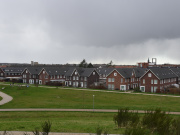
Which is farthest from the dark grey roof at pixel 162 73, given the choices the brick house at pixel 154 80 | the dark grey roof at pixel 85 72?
the dark grey roof at pixel 85 72

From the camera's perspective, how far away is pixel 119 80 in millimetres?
74188

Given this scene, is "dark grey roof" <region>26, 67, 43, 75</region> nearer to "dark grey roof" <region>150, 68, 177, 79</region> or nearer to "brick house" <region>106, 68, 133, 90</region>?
"brick house" <region>106, 68, 133, 90</region>

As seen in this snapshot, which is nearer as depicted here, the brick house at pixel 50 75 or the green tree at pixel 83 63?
the brick house at pixel 50 75

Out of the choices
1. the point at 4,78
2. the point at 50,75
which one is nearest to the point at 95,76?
the point at 50,75

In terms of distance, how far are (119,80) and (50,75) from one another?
31.4 meters

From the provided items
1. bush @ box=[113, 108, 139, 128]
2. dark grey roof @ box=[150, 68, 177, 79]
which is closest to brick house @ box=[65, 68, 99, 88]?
dark grey roof @ box=[150, 68, 177, 79]

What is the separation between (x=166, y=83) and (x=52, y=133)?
61.8 metres

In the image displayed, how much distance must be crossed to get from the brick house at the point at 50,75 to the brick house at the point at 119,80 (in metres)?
25.5

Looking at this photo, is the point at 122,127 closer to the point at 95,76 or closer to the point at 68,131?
the point at 68,131

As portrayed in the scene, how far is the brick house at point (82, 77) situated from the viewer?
8291 cm

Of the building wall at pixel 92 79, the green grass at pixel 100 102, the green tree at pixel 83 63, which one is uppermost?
Answer: the green tree at pixel 83 63

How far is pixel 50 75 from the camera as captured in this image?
93.4 m

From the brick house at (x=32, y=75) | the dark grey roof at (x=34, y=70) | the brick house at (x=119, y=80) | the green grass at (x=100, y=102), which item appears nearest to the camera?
the green grass at (x=100, y=102)

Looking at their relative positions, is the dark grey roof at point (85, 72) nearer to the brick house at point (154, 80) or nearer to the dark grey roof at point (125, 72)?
the dark grey roof at point (125, 72)
